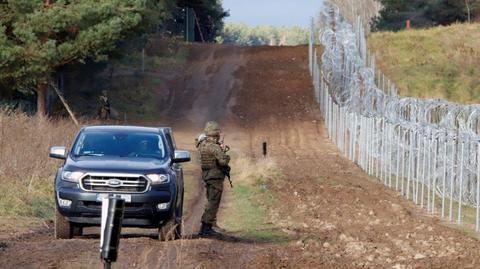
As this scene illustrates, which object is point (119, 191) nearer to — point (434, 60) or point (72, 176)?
point (72, 176)

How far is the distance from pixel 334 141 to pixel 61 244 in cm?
2942

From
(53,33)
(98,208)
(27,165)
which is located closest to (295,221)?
(98,208)

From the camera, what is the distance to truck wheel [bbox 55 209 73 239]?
16031 mm

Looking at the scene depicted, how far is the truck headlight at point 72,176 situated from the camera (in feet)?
52.0

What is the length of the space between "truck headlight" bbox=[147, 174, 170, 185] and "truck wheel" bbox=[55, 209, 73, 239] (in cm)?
141

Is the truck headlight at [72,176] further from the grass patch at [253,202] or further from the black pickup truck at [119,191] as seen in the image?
the grass patch at [253,202]

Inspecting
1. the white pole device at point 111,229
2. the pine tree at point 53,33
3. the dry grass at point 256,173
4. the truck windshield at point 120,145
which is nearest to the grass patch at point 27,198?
the truck windshield at point 120,145

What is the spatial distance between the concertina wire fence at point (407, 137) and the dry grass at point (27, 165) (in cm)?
794

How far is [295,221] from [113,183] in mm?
5803

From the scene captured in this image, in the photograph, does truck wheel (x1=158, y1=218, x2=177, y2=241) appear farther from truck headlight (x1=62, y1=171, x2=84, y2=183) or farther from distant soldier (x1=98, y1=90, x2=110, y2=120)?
distant soldier (x1=98, y1=90, x2=110, y2=120)

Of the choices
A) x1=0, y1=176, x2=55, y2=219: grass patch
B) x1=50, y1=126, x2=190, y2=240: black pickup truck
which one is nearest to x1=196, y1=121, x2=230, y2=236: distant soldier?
x1=50, y1=126, x2=190, y2=240: black pickup truck

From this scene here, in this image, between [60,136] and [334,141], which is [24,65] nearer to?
[60,136]

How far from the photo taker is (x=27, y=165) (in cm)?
2467

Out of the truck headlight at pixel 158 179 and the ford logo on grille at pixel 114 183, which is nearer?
the ford logo on grille at pixel 114 183
